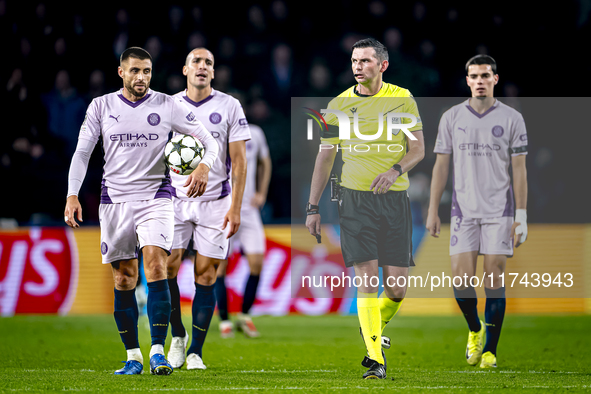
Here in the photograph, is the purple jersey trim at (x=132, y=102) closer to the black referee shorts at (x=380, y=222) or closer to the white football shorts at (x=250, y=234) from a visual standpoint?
the black referee shorts at (x=380, y=222)

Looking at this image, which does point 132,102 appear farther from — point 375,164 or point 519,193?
point 519,193

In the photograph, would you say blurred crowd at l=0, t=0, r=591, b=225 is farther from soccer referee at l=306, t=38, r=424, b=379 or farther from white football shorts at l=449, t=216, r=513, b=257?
soccer referee at l=306, t=38, r=424, b=379

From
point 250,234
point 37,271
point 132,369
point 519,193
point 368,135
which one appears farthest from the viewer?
point 37,271

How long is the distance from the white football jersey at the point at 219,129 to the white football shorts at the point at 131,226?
0.73 meters

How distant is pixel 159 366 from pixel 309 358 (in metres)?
1.86

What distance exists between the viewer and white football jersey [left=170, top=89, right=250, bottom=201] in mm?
5996

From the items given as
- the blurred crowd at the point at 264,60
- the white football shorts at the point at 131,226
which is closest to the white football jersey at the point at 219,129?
the white football shorts at the point at 131,226

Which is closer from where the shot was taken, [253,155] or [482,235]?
[482,235]

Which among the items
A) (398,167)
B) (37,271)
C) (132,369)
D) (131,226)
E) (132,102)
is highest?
(132,102)

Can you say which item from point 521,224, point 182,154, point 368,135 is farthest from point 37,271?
point 521,224

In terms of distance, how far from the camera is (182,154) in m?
5.29

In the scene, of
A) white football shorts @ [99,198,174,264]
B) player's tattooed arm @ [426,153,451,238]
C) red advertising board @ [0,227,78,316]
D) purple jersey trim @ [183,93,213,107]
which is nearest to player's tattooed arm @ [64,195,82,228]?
white football shorts @ [99,198,174,264]

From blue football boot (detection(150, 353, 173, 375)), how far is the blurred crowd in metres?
6.44

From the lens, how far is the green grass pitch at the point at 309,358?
473 centimetres
